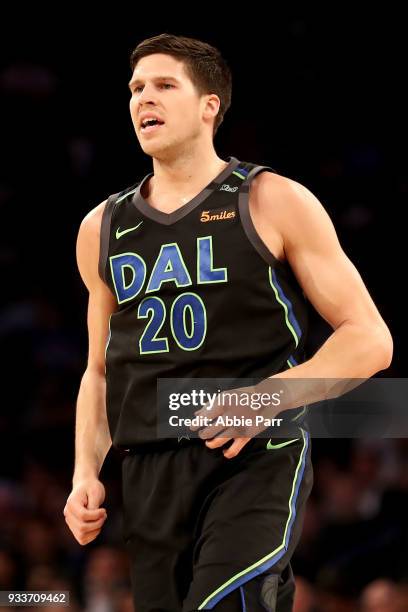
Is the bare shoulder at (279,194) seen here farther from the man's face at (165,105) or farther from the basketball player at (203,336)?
the man's face at (165,105)

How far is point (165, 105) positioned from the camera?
2.78 metres

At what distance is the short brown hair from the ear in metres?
0.02

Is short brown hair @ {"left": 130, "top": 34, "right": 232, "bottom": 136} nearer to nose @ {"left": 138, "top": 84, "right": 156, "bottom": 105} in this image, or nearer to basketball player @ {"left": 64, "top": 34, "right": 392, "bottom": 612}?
basketball player @ {"left": 64, "top": 34, "right": 392, "bottom": 612}

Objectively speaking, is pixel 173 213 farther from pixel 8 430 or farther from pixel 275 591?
pixel 8 430

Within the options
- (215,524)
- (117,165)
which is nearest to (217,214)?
(215,524)

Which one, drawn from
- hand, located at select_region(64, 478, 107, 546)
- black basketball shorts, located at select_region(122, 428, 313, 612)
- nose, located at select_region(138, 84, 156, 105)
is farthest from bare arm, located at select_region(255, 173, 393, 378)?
hand, located at select_region(64, 478, 107, 546)

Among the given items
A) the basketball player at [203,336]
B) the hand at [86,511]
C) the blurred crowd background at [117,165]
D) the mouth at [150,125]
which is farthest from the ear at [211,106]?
the blurred crowd background at [117,165]

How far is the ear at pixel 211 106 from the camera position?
2.88 m

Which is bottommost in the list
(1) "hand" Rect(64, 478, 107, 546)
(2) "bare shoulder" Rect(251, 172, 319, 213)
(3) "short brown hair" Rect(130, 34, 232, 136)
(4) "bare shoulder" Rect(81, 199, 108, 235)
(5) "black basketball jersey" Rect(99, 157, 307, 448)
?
(1) "hand" Rect(64, 478, 107, 546)

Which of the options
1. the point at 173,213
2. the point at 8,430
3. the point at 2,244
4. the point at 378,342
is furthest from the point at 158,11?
the point at 378,342

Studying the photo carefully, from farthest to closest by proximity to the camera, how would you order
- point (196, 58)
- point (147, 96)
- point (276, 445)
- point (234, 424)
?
point (196, 58) < point (147, 96) < point (276, 445) < point (234, 424)

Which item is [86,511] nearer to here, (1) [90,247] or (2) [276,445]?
(2) [276,445]

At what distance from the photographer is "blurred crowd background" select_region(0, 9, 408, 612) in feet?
17.7

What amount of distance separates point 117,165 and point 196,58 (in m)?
3.51
